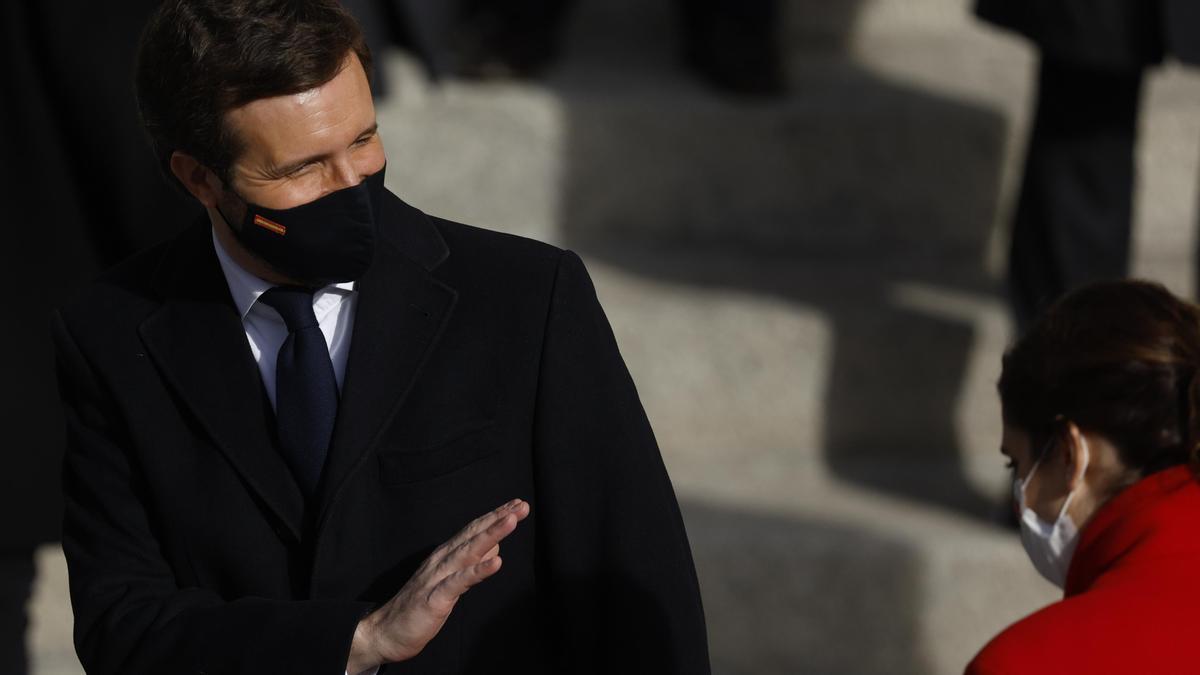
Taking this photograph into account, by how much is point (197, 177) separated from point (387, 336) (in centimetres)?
23

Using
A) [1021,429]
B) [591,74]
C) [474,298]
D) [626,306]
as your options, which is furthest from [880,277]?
[474,298]

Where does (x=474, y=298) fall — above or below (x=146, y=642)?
above

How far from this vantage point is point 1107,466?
177 centimetres

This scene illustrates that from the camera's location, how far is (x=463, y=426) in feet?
4.65

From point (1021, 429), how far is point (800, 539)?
1186mm

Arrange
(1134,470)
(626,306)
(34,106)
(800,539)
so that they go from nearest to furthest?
(1134,470)
(34,106)
(800,539)
(626,306)

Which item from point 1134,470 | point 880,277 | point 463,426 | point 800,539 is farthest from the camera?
point 880,277

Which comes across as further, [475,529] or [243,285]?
[243,285]

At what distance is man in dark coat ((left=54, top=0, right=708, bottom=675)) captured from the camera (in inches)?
54.3

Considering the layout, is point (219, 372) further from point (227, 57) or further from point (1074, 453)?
point (1074, 453)

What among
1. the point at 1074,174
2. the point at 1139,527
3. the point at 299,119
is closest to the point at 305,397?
the point at 299,119

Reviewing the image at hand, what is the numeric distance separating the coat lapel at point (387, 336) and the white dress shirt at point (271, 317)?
4 centimetres

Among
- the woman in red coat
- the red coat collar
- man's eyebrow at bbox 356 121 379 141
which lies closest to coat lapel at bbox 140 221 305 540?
man's eyebrow at bbox 356 121 379 141

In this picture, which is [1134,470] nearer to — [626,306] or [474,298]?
[474,298]
